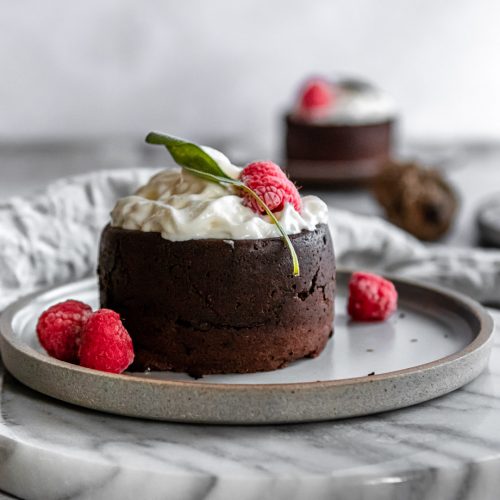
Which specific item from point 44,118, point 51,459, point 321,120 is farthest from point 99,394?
point 44,118

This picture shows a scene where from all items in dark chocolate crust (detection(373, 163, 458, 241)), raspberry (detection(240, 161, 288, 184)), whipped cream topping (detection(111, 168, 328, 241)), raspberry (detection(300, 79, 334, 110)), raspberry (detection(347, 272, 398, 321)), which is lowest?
dark chocolate crust (detection(373, 163, 458, 241))

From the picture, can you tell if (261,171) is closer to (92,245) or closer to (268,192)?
(268,192)

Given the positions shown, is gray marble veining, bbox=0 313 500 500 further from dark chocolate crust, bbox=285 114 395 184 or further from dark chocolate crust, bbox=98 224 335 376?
dark chocolate crust, bbox=285 114 395 184

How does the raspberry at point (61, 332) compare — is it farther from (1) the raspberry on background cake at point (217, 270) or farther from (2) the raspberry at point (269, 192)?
(2) the raspberry at point (269, 192)

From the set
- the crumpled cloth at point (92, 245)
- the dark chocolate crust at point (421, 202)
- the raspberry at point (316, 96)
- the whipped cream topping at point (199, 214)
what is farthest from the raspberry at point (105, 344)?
the raspberry at point (316, 96)

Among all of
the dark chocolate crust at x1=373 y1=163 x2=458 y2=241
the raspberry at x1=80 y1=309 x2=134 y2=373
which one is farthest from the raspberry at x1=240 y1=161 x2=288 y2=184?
the dark chocolate crust at x1=373 y1=163 x2=458 y2=241

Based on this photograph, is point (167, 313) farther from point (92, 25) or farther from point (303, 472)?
point (92, 25)

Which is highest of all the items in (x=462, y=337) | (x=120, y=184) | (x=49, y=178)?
(x=120, y=184)
